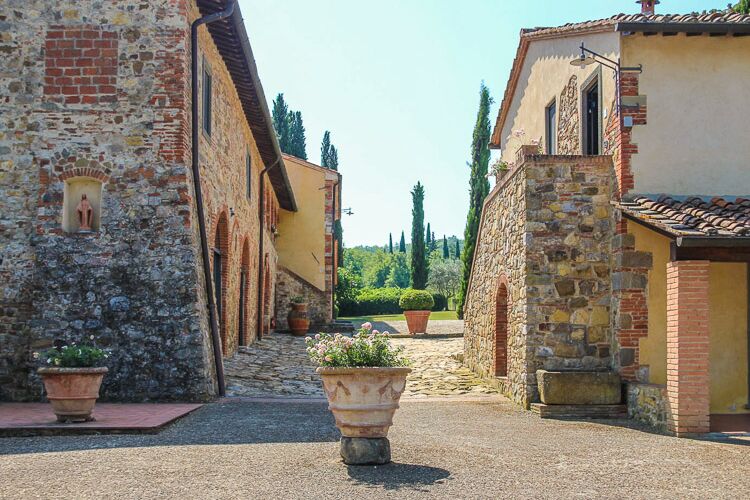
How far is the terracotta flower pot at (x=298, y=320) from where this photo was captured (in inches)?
964

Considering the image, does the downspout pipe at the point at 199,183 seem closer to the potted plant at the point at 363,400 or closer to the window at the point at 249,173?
the potted plant at the point at 363,400

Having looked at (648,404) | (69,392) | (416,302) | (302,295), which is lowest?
(648,404)

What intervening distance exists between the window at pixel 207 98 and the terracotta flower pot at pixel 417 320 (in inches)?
522

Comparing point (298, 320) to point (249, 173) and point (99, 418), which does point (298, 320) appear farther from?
point (99, 418)

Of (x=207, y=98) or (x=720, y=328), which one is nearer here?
(x=720, y=328)

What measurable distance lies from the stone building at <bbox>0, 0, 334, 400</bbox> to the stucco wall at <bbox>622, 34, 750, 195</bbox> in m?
6.24

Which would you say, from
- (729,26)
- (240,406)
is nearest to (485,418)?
(240,406)

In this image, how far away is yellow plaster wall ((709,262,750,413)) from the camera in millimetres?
10328

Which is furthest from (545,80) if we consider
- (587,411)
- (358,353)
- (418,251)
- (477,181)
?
(418,251)

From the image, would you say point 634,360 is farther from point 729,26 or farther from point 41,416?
point 41,416

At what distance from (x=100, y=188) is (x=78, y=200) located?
0.40 meters

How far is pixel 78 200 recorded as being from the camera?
36.8ft

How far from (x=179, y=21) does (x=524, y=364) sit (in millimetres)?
6847

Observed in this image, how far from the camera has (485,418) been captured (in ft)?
32.4
